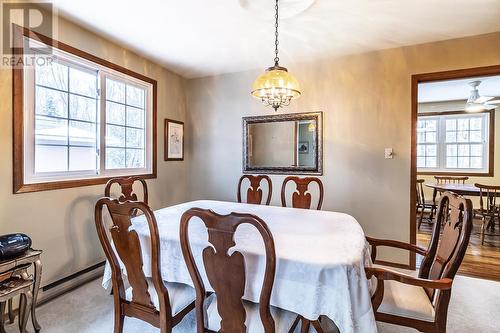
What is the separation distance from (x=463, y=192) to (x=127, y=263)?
4.98 m

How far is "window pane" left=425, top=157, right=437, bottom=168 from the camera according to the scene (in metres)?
5.98

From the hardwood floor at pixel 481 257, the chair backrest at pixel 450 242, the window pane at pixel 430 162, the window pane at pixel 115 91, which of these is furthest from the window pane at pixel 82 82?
the window pane at pixel 430 162

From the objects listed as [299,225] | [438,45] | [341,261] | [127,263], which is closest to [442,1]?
[438,45]

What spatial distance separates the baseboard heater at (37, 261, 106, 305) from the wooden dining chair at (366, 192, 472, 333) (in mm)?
2657

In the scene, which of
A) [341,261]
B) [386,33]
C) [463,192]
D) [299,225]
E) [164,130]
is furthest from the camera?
[463,192]

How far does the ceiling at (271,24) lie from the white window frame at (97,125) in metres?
0.37

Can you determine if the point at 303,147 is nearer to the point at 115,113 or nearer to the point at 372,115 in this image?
the point at 372,115

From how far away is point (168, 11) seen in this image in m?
2.27

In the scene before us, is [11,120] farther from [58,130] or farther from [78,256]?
[78,256]

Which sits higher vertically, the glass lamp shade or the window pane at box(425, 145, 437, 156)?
the glass lamp shade

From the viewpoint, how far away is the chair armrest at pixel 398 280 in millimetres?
1256

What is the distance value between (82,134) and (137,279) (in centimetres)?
189

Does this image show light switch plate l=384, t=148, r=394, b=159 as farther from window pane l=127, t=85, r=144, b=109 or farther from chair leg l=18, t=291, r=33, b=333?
chair leg l=18, t=291, r=33, b=333

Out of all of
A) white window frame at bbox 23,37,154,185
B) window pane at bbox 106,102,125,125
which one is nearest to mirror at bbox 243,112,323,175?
white window frame at bbox 23,37,154,185
